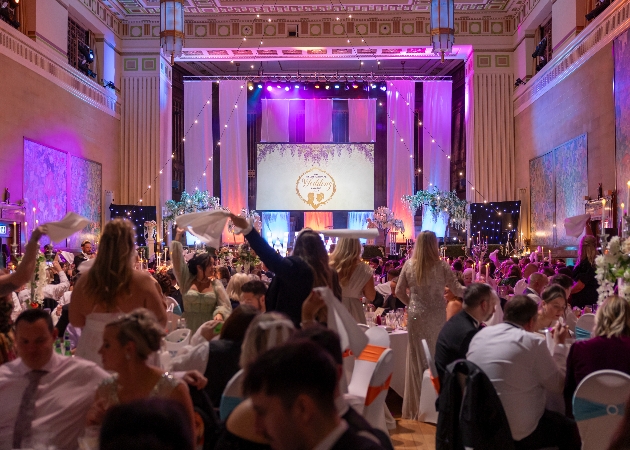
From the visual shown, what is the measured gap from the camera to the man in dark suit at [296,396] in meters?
1.44

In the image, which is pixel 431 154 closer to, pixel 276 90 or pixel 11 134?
pixel 276 90

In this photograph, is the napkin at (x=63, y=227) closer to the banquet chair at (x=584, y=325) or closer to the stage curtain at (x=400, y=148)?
the banquet chair at (x=584, y=325)

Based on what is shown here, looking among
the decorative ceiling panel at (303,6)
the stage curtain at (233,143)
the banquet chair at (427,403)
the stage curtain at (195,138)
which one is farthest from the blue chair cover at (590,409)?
the stage curtain at (195,138)

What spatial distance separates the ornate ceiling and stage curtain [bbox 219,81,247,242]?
10.2ft

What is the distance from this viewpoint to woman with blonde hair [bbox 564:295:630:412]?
3402mm

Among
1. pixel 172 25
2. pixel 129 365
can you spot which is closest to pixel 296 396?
pixel 129 365

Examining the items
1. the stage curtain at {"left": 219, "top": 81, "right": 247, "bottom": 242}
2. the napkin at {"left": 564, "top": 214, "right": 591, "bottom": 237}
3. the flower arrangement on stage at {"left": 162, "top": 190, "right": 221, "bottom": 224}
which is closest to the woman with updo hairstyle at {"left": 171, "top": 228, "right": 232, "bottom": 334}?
the napkin at {"left": 564, "top": 214, "right": 591, "bottom": 237}

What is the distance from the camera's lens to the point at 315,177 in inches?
828

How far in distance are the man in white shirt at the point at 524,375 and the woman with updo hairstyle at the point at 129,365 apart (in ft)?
5.84

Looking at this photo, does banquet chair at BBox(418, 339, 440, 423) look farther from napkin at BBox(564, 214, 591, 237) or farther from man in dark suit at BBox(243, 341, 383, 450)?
man in dark suit at BBox(243, 341, 383, 450)

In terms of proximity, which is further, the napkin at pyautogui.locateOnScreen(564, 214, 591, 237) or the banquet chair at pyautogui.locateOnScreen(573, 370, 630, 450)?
the napkin at pyautogui.locateOnScreen(564, 214, 591, 237)

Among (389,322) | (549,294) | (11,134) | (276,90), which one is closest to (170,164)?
(276,90)

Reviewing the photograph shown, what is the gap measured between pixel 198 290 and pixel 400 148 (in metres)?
16.2

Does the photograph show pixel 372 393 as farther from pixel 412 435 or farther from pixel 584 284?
pixel 584 284
